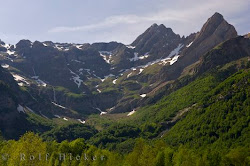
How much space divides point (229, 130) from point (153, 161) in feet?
364

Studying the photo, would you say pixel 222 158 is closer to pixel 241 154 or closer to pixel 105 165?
pixel 241 154

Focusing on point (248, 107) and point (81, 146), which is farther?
point (248, 107)

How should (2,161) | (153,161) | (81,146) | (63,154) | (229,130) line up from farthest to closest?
(229,130) → (81,146) → (63,154) → (153,161) → (2,161)

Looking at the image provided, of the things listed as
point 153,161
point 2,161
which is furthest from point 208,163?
point 2,161

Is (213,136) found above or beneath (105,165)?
beneath

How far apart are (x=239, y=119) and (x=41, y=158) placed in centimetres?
15265

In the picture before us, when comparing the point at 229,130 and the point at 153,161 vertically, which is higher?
the point at 153,161

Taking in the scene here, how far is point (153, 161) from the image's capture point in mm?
90062

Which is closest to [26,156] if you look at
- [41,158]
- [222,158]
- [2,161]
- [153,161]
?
[41,158]

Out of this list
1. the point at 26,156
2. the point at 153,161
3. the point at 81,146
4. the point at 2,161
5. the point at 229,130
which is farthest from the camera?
the point at 229,130

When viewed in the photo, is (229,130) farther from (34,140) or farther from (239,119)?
(34,140)

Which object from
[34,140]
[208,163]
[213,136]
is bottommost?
[213,136]

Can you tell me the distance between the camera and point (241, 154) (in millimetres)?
109188

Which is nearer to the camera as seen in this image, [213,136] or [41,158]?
[41,158]
